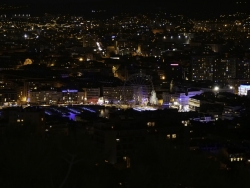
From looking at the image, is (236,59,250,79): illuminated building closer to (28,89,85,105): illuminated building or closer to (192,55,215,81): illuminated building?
(192,55,215,81): illuminated building

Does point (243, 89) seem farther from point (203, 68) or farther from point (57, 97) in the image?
point (57, 97)

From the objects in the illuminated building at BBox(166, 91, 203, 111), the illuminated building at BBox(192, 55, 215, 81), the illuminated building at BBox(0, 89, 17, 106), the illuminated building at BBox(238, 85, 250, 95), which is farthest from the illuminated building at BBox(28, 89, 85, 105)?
the illuminated building at BBox(192, 55, 215, 81)

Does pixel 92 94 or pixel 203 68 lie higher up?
pixel 203 68

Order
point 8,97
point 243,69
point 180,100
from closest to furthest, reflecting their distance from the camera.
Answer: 1. point 180,100
2. point 8,97
3. point 243,69

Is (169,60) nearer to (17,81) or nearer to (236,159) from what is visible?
(17,81)

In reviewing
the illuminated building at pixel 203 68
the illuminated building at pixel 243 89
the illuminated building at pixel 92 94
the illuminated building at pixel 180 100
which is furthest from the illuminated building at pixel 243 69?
the illuminated building at pixel 92 94

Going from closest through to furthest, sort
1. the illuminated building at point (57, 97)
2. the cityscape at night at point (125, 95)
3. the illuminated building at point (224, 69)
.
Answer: the cityscape at night at point (125, 95) < the illuminated building at point (57, 97) < the illuminated building at point (224, 69)

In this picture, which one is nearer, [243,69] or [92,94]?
[92,94]

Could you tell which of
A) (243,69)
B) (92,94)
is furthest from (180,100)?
(243,69)

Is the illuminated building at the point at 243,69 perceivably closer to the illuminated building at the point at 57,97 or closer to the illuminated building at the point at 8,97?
the illuminated building at the point at 57,97
